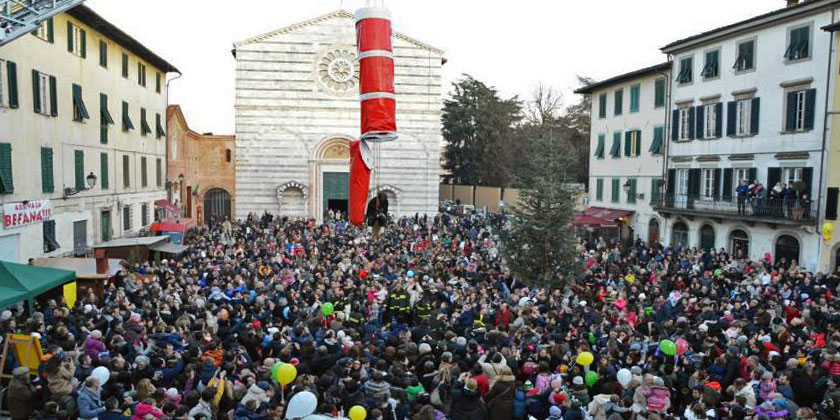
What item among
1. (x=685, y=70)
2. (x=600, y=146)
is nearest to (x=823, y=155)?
(x=685, y=70)

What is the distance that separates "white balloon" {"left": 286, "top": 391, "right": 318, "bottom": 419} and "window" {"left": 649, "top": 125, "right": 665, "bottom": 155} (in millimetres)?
28038

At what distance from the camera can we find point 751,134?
26.1m

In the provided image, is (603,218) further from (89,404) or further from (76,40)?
(89,404)

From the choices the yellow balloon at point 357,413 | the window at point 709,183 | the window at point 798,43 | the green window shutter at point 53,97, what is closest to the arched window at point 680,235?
the window at point 709,183

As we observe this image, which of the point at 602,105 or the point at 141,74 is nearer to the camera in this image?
the point at 141,74

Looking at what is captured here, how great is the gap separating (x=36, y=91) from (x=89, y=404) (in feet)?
53.4

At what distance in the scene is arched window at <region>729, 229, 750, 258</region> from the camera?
26172mm

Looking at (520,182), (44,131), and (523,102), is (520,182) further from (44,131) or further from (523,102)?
(523,102)

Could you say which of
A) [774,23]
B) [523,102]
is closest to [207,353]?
[774,23]

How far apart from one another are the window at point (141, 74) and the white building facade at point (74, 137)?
67 millimetres

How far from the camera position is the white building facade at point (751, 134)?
23.2 metres

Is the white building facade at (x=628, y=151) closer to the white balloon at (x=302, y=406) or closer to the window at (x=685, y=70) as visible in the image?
the window at (x=685, y=70)

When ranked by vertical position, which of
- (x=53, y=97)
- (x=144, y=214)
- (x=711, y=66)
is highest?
(x=711, y=66)

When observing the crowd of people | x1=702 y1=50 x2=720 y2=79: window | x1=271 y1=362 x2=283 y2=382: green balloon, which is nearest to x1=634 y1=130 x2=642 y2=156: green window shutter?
x1=702 y1=50 x2=720 y2=79: window
